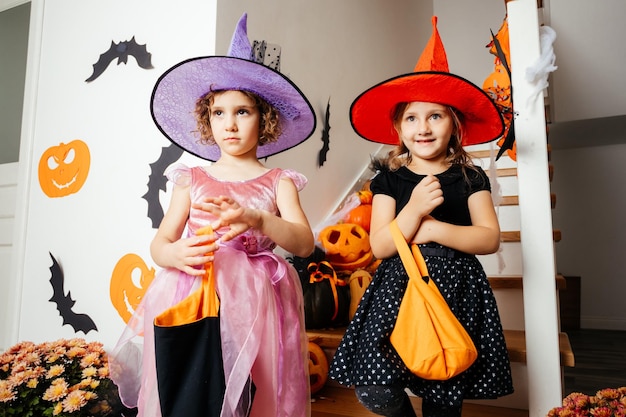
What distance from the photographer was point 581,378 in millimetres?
2629

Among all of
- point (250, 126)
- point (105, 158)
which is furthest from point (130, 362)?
point (105, 158)

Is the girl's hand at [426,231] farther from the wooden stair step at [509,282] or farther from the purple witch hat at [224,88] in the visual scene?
the wooden stair step at [509,282]

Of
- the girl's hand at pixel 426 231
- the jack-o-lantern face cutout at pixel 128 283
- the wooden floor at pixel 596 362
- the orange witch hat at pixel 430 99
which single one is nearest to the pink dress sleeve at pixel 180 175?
the orange witch hat at pixel 430 99

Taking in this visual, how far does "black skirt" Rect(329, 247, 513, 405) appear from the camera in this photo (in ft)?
Result: 3.74

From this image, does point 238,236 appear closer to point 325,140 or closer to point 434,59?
point 434,59

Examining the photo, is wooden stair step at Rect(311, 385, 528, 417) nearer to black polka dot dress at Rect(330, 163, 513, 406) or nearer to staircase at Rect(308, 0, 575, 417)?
staircase at Rect(308, 0, 575, 417)

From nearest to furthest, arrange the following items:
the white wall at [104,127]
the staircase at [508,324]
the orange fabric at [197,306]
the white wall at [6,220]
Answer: the orange fabric at [197,306]
the staircase at [508,324]
the white wall at [104,127]
the white wall at [6,220]

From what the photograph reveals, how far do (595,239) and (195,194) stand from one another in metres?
5.35

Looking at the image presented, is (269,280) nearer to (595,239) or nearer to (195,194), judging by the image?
(195,194)

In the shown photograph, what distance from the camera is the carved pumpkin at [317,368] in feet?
5.89

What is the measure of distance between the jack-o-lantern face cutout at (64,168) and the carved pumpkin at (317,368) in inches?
48.8

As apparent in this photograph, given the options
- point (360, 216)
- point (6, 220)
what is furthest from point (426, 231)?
point (6, 220)

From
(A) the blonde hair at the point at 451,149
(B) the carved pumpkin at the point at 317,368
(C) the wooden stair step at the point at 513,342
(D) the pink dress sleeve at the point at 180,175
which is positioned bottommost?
(B) the carved pumpkin at the point at 317,368

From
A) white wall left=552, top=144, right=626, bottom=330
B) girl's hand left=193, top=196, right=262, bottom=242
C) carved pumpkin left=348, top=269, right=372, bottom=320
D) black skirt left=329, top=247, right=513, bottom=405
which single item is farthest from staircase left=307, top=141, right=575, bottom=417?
white wall left=552, top=144, right=626, bottom=330
